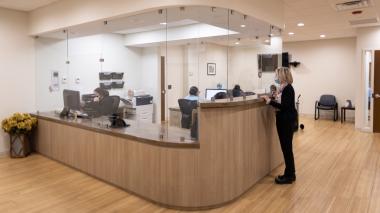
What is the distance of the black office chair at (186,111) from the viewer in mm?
3406

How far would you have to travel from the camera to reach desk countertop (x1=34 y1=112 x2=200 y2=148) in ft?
10.2

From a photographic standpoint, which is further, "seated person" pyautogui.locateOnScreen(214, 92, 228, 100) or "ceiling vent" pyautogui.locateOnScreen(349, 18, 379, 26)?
"ceiling vent" pyautogui.locateOnScreen(349, 18, 379, 26)

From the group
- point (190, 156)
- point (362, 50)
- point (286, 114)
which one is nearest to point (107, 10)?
point (190, 156)

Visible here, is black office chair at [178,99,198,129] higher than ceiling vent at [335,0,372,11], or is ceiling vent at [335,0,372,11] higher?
ceiling vent at [335,0,372,11]

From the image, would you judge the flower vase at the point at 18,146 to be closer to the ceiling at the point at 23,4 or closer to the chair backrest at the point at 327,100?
the ceiling at the point at 23,4

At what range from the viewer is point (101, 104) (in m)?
4.31

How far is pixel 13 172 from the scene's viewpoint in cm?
439

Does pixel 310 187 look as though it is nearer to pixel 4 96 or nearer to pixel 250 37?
pixel 250 37

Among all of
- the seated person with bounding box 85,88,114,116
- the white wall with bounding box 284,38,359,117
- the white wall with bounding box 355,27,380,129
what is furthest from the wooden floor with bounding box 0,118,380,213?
the white wall with bounding box 284,38,359,117

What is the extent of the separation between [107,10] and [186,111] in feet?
5.87

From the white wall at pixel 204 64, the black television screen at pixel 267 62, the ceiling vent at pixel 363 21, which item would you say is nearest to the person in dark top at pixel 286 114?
the white wall at pixel 204 64

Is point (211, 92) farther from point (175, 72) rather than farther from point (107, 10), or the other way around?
point (107, 10)

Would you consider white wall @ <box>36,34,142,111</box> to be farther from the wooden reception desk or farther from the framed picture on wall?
the framed picture on wall

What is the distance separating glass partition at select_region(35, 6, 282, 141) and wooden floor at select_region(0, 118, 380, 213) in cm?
113
